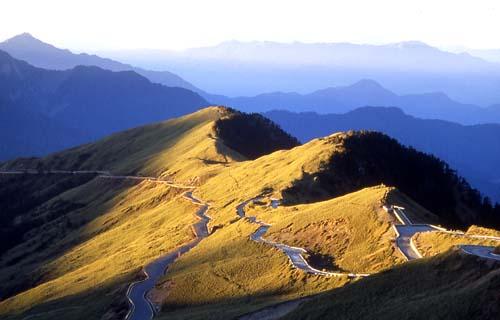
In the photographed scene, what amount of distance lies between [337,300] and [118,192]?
131514 mm

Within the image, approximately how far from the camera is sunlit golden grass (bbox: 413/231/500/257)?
162 feet

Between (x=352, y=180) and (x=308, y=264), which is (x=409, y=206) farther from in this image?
(x=352, y=180)

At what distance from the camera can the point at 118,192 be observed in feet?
553

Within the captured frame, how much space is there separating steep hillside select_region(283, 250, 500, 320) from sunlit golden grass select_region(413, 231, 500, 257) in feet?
26.0

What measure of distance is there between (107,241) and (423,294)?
3594 inches

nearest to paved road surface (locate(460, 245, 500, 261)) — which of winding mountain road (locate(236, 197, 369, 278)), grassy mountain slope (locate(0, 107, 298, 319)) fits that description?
winding mountain road (locate(236, 197, 369, 278))

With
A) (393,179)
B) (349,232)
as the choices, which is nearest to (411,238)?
(349,232)

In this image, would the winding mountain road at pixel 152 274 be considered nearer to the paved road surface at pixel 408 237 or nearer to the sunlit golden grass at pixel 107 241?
the sunlit golden grass at pixel 107 241

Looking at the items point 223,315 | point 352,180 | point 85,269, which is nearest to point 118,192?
point 85,269

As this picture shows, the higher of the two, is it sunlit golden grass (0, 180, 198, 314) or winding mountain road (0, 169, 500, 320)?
winding mountain road (0, 169, 500, 320)

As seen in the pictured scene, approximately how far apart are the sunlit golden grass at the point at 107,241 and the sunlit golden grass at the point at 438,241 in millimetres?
36075

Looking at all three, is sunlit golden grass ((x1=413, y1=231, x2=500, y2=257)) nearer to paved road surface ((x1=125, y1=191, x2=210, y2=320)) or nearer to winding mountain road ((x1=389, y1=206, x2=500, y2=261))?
winding mountain road ((x1=389, y1=206, x2=500, y2=261))

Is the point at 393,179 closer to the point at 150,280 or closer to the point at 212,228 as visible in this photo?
the point at 212,228

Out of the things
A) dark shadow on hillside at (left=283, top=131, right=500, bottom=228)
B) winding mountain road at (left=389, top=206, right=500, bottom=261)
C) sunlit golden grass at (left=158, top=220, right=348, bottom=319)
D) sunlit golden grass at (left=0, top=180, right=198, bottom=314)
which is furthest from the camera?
dark shadow on hillside at (left=283, top=131, right=500, bottom=228)
